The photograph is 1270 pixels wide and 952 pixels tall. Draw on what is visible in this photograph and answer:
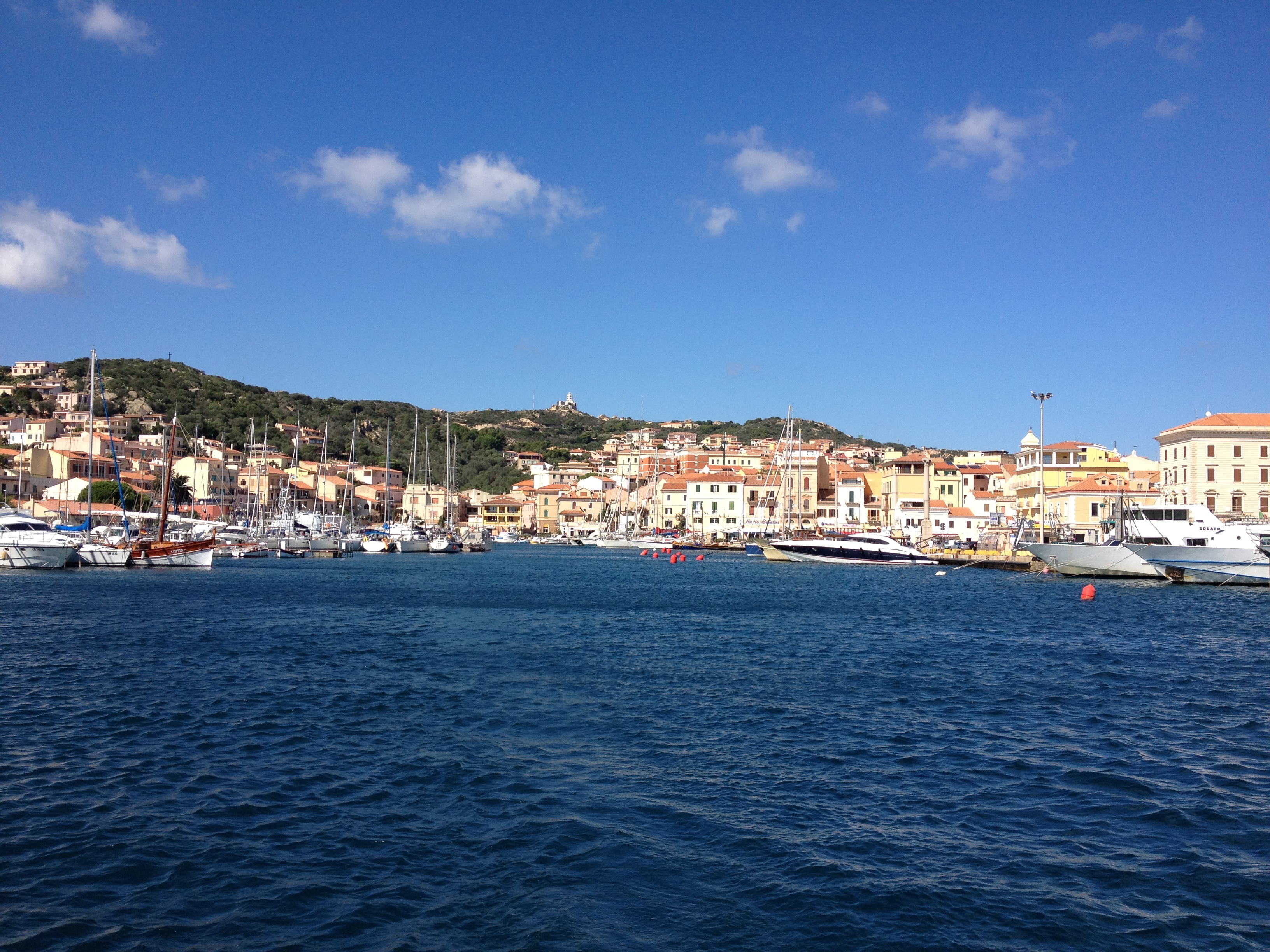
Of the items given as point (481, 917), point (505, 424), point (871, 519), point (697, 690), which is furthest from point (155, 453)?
point (481, 917)

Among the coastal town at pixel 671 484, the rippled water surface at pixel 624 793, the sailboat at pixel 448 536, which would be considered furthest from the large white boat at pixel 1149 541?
the sailboat at pixel 448 536

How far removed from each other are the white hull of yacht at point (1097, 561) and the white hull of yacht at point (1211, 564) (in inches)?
27.1

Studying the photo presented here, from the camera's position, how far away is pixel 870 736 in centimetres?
1238

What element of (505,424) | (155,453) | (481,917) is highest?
(505,424)

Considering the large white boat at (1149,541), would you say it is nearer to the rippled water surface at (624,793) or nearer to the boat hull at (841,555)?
the boat hull at (841,555)

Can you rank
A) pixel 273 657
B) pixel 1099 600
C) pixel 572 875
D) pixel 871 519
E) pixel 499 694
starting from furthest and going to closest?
1. pixel 871 519
2. pixel 1099 600
3. pixel 273 657
4. pixel 499 694
5. pixel 572 875

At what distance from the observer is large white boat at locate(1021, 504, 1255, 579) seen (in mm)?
42062

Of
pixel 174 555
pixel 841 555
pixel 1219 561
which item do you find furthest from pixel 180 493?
pixel 1219 561

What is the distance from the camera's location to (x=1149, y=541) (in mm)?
43250

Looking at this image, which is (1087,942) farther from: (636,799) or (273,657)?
(273,657)

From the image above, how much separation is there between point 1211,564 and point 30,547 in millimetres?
50573

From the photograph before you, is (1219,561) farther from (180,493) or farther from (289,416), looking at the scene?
(289,416)

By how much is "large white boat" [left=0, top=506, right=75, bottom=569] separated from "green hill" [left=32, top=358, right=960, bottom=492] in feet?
234

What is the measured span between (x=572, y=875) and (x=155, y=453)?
111 meters
